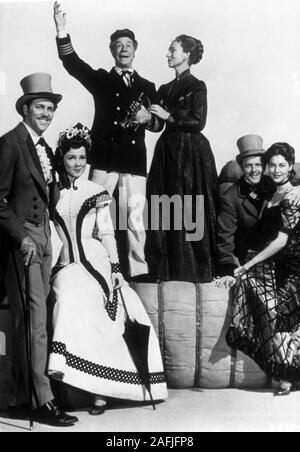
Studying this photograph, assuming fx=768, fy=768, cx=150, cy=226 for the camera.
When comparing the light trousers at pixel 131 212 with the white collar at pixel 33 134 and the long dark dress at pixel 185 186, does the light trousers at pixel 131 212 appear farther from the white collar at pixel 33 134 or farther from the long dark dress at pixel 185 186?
the white collar at pixel 33 134

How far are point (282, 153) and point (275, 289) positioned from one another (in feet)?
2.75

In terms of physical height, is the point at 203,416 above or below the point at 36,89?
below

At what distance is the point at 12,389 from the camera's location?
4.32m

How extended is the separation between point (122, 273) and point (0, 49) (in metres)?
1.62

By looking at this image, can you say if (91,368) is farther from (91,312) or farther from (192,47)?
(192,47)

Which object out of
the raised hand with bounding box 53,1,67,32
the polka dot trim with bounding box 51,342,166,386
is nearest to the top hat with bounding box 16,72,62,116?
the raised hand with bounding box 53,1,67,32

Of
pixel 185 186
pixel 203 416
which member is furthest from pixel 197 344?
pixel 185 186

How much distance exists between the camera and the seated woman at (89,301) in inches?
169

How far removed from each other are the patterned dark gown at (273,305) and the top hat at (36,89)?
148 cm

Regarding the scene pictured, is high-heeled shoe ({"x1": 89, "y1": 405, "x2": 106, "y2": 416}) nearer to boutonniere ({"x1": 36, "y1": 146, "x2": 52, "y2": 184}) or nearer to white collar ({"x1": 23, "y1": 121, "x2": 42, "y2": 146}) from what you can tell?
boutonniere ({"x1": 36, "y1": 146, "x2": 52, "y2": 184})

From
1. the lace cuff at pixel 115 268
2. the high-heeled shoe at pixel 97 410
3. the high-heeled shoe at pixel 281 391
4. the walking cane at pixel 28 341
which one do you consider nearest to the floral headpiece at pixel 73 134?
the lace cuff at pixel 115 268

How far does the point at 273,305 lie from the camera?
4.61m
